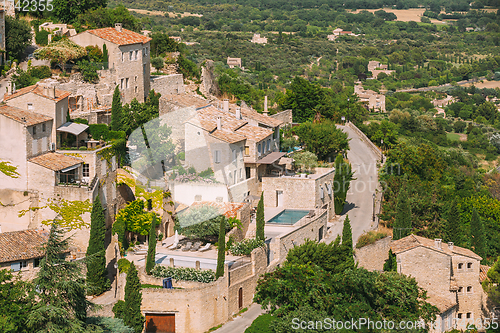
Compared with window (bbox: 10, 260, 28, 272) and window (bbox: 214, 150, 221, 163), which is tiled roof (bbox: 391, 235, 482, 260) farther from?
window (bbox: 10, 260, 28, 272)

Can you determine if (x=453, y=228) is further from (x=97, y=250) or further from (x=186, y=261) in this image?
(x=97, y=250)

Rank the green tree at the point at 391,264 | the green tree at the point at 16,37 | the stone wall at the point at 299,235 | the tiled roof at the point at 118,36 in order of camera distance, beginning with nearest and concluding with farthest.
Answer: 1. the stone wall at the point at 299,235
2. the green tree at the point at 391,264
3. the green tree at the point at 16,37
4. the tiled roof at the point at 118,36

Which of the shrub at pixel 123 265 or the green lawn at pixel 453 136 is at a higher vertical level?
the shrub at pixel 123 265

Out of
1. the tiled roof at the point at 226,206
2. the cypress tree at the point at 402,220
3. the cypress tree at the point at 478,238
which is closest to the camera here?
the tiled roof at the point at 226,206

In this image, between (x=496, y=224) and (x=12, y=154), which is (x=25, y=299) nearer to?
(x=12, y=154)

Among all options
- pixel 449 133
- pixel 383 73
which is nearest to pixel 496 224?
pixel 449 133

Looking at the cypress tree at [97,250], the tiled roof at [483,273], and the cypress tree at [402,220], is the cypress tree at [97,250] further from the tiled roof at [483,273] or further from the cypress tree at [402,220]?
the tiled roof at [483,273]

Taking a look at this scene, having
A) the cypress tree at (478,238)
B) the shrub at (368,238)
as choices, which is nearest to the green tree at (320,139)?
the shrub at (368,238)

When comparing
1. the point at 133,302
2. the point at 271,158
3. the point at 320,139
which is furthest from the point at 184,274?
the point at 320,139
